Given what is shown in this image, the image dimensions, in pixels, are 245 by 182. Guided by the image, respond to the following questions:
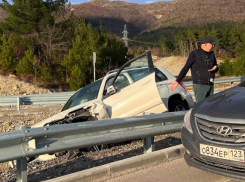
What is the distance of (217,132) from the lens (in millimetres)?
3795

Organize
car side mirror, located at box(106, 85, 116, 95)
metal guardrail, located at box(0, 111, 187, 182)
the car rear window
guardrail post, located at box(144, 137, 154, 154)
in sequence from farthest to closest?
the car rear window
car side mirror, located at box(106, 85, 116, 95)
guardrail post, located at box(144, 137, 154, 154)
metal guardrail, located at box(0, 111, 187, 182)

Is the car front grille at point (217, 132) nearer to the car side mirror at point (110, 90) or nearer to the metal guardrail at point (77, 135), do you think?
the metal guardrail at point (77, 135)

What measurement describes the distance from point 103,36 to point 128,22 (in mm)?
164627

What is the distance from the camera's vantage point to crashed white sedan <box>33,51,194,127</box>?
20.6ft

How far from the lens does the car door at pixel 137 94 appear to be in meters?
6.26

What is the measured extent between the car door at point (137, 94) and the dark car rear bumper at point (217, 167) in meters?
1.98

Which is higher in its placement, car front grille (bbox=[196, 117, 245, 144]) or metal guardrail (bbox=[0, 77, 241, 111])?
car front grille (bbox=[196, 117, 245, 144])

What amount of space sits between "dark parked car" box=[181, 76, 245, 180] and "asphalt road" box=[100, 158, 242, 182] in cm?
29

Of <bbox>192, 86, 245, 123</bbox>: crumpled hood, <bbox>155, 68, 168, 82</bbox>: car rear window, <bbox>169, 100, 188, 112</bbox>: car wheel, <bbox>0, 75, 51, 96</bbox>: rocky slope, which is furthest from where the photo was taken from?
<bbox>0, 75, 51, 96</bbox>: rocky slope

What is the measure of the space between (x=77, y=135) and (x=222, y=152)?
1.84 m

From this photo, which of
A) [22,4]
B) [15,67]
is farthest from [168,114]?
[22,4]

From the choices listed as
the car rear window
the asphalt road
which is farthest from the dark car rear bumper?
the car rear window

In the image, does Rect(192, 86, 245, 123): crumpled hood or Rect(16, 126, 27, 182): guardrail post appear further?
Rect(16, 126, 27, 182): guardrail post

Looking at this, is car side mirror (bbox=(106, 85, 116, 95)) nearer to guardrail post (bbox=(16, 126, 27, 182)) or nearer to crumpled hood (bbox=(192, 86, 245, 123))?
crumpled hood (bbox=(192, 86, 245, 123))
